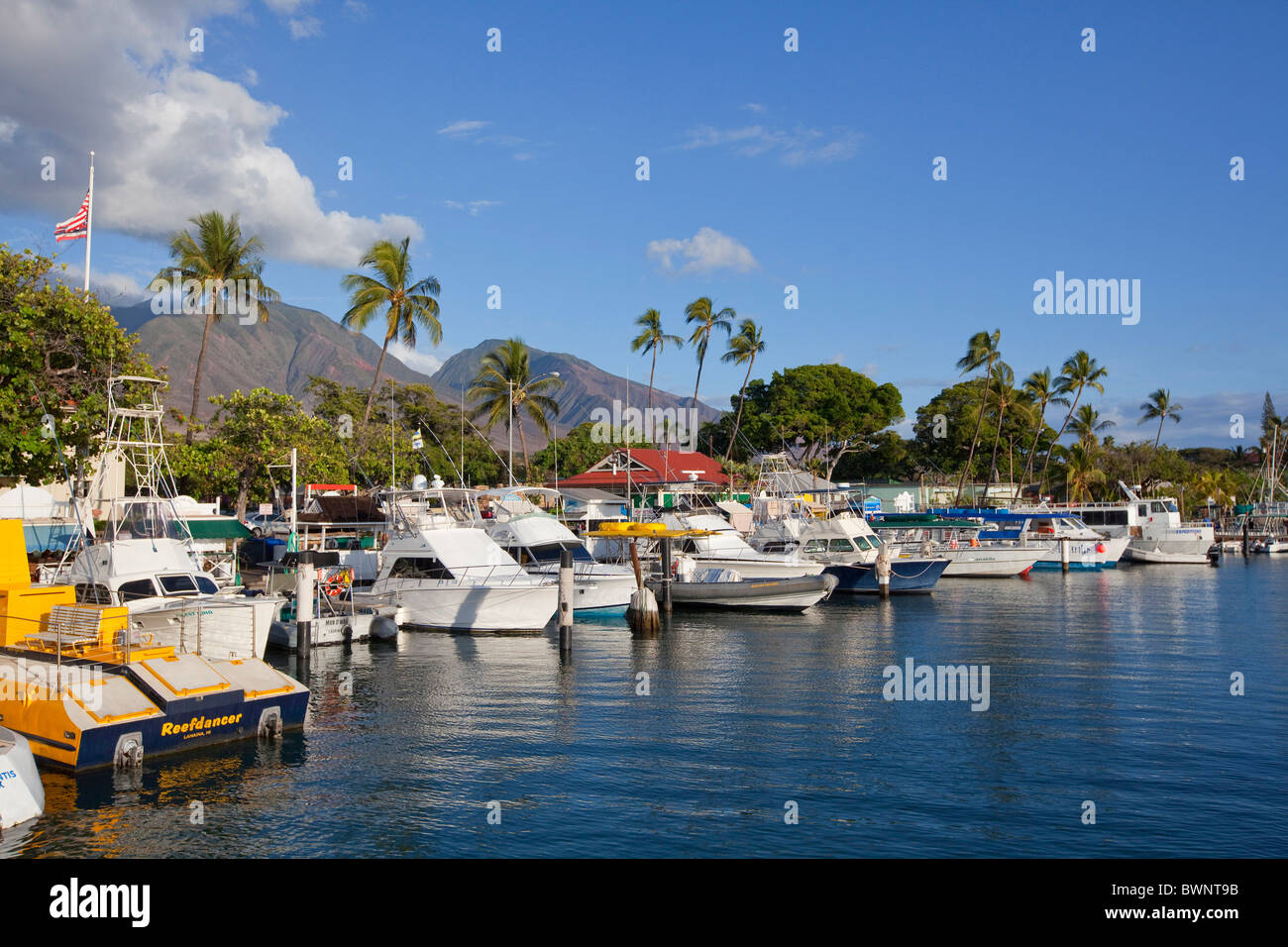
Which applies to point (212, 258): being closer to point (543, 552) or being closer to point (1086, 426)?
point (543, 552)

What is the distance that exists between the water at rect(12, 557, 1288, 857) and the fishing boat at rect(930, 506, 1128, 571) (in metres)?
32.6

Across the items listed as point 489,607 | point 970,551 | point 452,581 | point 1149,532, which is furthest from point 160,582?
point 1149,532

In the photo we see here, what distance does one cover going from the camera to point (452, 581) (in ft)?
98.5

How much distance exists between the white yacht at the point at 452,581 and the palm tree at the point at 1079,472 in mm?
70912

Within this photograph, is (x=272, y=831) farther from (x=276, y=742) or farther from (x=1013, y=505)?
(x=1013, y=505)

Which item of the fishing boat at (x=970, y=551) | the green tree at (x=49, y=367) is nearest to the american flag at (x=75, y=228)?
the green tree at (x=49, y=367)

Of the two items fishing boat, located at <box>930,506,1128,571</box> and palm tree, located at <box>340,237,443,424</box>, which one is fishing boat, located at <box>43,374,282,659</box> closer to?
palm tree, located at <box>340,237,443,424</box>

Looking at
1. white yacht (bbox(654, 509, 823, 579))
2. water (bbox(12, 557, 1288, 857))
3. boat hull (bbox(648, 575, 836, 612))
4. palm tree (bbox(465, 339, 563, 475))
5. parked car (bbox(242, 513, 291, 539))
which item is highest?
palm tree (bbox(465, 339, 563, 475))

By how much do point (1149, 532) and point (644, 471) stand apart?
126 feet

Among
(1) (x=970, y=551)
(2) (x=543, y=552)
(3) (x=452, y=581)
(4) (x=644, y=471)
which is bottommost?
(1) (x=970, y=551)

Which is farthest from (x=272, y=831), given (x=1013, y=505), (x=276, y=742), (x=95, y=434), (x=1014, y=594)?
(x=1013, y=505)

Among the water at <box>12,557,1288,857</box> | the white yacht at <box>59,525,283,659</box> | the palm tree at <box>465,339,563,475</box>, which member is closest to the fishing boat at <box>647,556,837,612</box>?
the water at <box>12,557,1288,857</box>

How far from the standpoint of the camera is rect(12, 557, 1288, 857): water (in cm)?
1170
